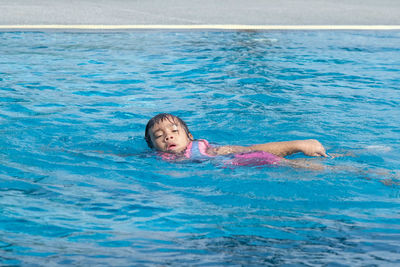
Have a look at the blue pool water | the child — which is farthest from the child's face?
the blue pool water

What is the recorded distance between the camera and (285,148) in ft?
16.7

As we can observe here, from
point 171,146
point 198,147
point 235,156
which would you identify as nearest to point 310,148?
point 235,156

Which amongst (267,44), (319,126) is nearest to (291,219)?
(319,126)

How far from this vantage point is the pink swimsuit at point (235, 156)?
16.2 feet

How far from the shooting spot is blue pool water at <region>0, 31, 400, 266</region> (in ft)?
11.3

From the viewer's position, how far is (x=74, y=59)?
397 inches

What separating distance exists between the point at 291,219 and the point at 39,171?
2.20 metres

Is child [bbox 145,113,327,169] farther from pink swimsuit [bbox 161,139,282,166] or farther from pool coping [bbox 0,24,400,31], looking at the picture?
pool coping [bbox 0,24,400,31]
